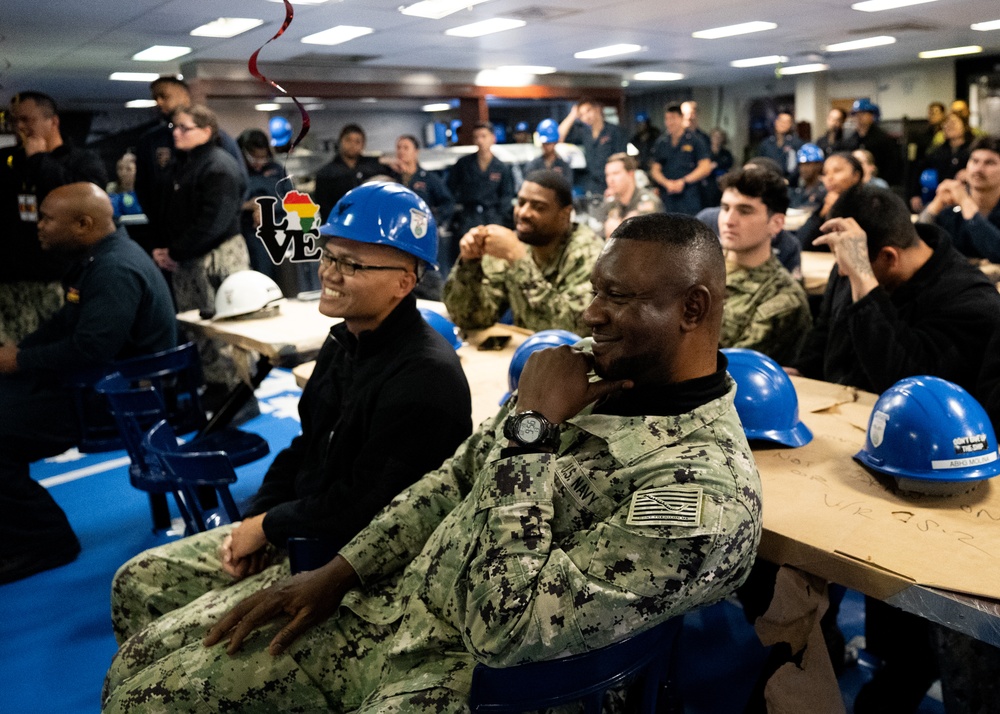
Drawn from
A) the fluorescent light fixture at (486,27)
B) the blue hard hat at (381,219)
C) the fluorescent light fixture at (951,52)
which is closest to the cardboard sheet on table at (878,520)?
the blue hard hat at (381,219)

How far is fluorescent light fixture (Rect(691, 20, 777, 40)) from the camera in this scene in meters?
10.2

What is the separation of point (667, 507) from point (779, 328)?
2.13 metres

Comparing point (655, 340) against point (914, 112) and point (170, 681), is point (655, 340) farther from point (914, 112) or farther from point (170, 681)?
point (914, 112)

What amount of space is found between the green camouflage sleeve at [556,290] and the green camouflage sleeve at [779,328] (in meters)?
0.69

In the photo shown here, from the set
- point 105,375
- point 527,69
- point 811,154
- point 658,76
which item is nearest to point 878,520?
point 105,375

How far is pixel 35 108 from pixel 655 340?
210 inches

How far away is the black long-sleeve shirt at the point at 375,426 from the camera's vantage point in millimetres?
1996

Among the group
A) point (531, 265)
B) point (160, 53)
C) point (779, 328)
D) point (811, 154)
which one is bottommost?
point (779, 328)

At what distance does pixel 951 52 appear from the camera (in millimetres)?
14477

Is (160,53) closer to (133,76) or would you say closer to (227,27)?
(227,27)

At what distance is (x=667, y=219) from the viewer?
1.56m

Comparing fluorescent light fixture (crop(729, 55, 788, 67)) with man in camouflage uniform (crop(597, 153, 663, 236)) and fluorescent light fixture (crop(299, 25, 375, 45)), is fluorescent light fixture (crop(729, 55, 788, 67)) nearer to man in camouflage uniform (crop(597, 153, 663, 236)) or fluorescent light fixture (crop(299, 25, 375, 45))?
fluorescent light fixture (crop(299, 25, 375, 45))

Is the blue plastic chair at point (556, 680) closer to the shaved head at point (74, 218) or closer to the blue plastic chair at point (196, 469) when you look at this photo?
the blue plastic chair at point (196, 469)

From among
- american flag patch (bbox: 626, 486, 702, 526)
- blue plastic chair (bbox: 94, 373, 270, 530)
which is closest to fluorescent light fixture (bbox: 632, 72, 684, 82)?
blue plastic chair (bbox: 94, 373, 270, 530)
